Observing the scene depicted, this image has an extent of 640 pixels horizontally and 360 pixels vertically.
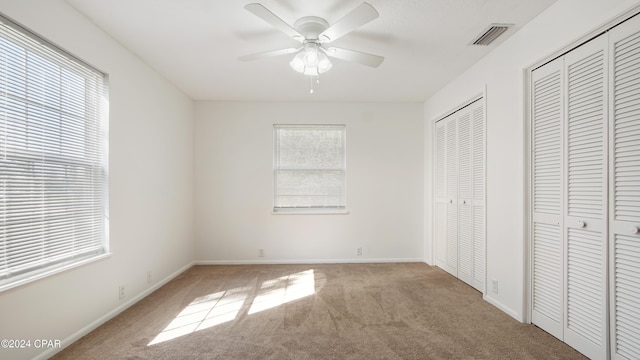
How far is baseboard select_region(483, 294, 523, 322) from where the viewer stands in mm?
2529

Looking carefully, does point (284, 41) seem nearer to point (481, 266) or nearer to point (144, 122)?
point (144, 122)

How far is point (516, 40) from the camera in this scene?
2564mm

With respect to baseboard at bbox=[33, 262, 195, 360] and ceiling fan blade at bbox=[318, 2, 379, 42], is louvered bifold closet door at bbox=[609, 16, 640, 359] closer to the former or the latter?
ceiling fan blade at bbox=[318, 2, 379, 42]

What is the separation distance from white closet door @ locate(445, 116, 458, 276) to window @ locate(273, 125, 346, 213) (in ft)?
5.02

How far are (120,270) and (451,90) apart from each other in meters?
4.29

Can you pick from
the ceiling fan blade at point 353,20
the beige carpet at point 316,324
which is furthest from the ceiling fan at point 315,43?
the beige carpet at point 316,324

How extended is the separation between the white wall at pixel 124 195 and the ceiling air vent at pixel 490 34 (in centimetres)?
341

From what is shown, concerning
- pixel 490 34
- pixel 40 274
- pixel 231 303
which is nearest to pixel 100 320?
pixel 40 274

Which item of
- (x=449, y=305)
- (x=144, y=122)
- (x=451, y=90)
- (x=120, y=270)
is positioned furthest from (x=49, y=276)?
(x=451, y=90)

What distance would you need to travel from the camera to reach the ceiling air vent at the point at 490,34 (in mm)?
2453

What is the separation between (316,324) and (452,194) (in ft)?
8.14

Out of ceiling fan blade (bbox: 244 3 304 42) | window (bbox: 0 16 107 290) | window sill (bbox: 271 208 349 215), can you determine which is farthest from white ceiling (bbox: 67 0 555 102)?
window sill (bbox: 271 208 349 215)

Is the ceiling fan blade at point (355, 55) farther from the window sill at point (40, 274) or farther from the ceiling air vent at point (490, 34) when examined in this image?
the window sill at point (40, 274)

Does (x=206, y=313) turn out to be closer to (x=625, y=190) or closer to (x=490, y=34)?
(x=625, y=190)
